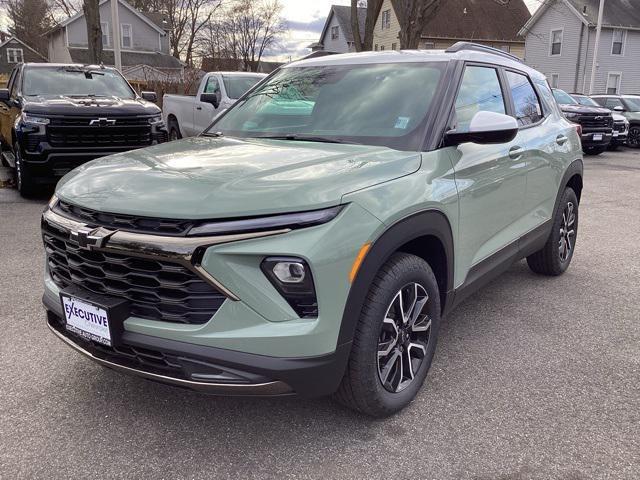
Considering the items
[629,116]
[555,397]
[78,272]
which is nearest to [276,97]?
[78,272]

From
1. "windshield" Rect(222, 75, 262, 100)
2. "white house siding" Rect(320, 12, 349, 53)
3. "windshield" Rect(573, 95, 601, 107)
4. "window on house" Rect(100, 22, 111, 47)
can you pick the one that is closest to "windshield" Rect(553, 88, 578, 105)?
"windshield" Rect(573, 95, 601, 107)

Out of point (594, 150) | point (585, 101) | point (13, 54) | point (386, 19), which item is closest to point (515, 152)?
point (594, 150)

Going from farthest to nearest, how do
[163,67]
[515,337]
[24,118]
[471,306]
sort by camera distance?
1. [163,67]
2. [24,118]
3. [471,306]
4. [515,337]

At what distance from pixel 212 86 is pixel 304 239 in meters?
10.8

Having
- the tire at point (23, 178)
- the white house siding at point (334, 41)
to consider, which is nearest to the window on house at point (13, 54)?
the white house siding at point (334, 41)

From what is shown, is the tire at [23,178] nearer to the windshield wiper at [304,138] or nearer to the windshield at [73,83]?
the windshield at [73,83]

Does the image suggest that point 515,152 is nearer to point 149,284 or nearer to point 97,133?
point 149,284

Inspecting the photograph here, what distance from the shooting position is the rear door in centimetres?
322

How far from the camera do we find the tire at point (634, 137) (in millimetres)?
18641

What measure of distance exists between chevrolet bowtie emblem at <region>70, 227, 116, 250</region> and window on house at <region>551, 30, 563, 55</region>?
37.3 m

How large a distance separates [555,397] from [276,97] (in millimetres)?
2552

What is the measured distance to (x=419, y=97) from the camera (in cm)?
327

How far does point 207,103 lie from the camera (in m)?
11.4

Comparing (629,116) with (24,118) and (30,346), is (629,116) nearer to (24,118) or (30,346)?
(24,118)
